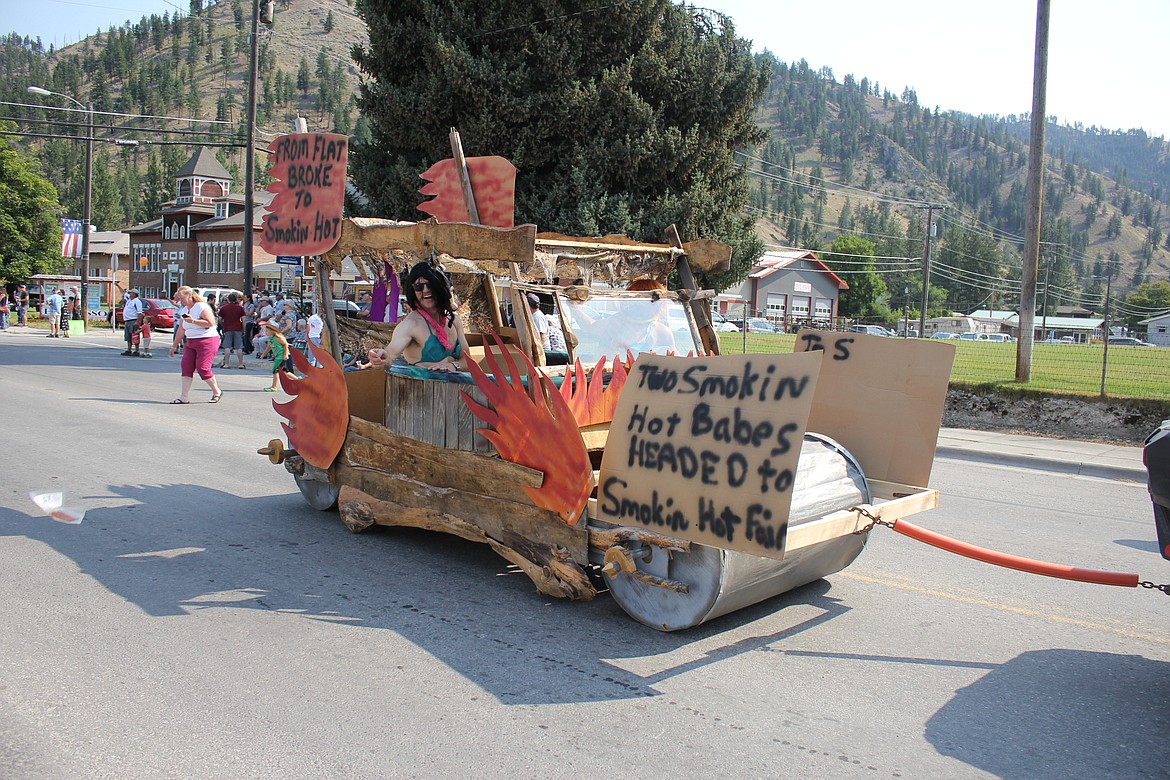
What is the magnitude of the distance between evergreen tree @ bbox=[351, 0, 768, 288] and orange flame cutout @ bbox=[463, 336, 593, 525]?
13.1 metres

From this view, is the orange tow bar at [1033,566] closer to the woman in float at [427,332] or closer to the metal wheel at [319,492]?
the woman in float at [427,332]

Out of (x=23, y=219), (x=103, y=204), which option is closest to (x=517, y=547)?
(x=23, y=219)

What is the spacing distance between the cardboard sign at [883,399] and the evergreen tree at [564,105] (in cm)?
1278

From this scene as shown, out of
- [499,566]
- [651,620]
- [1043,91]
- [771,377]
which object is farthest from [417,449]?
[1043,91]

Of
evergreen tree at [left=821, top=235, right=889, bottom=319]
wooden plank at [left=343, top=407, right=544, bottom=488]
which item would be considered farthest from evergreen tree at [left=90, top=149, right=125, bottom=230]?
wooden plank at [left=343, top=407, right=544, bottom=488]

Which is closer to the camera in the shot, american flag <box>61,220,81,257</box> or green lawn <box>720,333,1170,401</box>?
green lawn <box>720,333,1170,401</box>

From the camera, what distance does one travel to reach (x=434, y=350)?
19.5 feet

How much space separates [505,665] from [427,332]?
250cm

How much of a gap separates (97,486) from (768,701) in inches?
254

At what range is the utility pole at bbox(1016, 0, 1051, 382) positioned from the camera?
49.1 feet

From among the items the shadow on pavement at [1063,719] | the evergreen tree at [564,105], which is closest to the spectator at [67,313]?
the evergreen tree at [564,105]

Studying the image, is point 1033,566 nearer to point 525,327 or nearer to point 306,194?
point 525,327

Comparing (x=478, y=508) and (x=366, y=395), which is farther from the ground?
(x=366, y=395)

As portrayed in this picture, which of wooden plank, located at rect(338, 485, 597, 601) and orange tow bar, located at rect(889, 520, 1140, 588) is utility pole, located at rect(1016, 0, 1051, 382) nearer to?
orange tow bar, located at rect(889, 520, 1140, 588)
